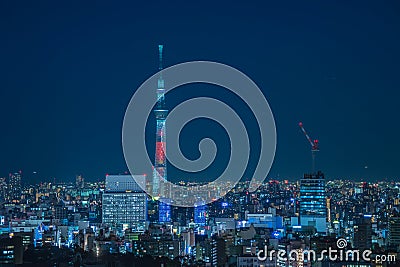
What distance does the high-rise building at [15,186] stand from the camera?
10.9m

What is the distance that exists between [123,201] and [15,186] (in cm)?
201

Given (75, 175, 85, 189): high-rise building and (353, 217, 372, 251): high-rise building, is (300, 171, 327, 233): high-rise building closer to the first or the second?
(353, 217, 372, 251): high-rise building

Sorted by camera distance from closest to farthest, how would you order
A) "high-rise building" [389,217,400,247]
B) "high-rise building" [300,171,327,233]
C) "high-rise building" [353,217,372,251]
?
"high-rise building" [353,217,372,251] → "high-rise building" [389,217,400,247] → "high-rise building" [300,171,327,233]

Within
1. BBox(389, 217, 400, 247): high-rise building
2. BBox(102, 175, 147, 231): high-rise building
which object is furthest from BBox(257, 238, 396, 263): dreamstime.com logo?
BBox(102, 175, 147, 231): high-rise building

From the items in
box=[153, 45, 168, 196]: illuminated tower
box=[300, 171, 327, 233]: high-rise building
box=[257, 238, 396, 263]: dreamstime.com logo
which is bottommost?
box=[257, 238, 396, 263]: dreamstime.com logo

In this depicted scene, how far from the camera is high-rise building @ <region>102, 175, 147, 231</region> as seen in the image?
12469 mm

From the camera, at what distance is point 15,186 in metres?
11.6

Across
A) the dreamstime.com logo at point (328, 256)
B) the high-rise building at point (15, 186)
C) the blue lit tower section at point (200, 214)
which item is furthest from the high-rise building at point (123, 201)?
the dreamstime.com logo at point (328, 256)

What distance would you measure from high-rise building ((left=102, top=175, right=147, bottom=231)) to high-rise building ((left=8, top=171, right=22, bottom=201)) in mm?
1537

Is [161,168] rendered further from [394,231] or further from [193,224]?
[394,231]

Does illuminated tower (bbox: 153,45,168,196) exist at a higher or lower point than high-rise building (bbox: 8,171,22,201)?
higher

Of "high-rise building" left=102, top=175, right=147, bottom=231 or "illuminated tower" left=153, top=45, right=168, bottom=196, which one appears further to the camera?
"illuminated tower" left=153, top=45, right=168, bottom=196

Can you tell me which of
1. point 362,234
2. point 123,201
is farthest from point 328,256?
point 123,201

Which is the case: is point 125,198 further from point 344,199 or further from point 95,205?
point 344,199
